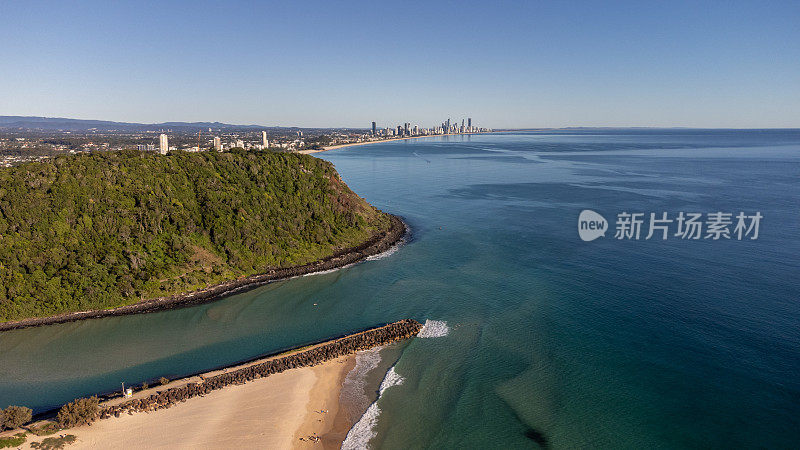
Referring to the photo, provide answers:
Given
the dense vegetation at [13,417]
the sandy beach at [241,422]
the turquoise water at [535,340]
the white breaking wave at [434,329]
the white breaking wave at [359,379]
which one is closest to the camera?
the dense vegetation at [13,417]

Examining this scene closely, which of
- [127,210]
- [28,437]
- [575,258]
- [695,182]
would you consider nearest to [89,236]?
[127,210]

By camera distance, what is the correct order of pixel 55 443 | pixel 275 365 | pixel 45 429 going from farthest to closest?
pixel 275 365 < pixel 45 429 < pixel 55 443

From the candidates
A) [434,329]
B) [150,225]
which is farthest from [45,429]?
[434,329]

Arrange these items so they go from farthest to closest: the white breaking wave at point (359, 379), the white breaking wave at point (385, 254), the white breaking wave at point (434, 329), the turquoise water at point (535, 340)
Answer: the white breaking wave at point (385, 254) < the white breaking wave at point (434, 329) < the white breaking wave at point (359, 379) < the turquoise water at point (535, 340)

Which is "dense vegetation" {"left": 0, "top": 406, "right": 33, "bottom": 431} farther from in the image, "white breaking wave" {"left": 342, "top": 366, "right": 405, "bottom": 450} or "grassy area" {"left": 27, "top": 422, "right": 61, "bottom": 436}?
"white breaking wave" {"left": 342, "top": 366, "right": 405, "bottom": 450}

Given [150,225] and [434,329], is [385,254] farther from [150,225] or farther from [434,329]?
[150,225]

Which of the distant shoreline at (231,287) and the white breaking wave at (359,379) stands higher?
the distant shoreline at (231,287)

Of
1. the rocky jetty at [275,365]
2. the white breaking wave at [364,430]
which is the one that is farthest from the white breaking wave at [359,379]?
the rocky jetty at [275,365]

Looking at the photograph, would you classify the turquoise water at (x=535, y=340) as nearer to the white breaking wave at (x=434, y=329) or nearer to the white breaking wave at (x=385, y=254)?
the white breaking wave at (x=434, y=329)
